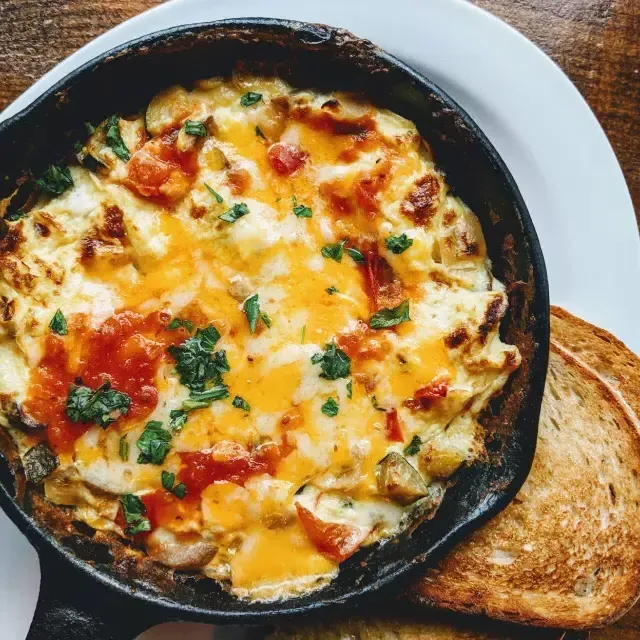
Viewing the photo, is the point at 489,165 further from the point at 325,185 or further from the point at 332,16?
the point at 332,16

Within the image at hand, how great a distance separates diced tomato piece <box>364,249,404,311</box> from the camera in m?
2.89

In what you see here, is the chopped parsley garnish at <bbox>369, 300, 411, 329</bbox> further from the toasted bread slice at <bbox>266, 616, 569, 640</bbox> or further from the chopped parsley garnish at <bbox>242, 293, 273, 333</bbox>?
the toasted bread slice at <bbox>266, 616, 569, 640</bbox>

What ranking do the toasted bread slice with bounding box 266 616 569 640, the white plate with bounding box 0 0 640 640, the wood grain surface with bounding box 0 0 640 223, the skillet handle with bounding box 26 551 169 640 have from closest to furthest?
the skillet handle with bounding box 26 551 169 640 → the white plate with bounding box 0 0 640 640 → the toasted bread slice with bounding box 266 616 569 640 → the wood grain surface with bounding box 0 0 640 223

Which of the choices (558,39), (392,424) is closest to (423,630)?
(392,424)

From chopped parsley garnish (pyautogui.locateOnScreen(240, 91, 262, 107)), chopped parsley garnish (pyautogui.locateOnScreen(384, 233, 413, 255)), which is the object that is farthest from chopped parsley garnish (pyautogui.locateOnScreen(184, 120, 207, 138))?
chopped parsley garnish (pyautogui.locateOnScreen(384, 233, 413, 255))

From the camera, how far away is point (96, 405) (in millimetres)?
2824

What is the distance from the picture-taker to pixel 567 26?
3.63 m

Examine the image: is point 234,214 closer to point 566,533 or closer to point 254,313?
point 254,313

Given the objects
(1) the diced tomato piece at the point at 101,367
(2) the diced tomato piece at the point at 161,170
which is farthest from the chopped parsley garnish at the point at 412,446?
(2) the diced tomato piece at the point at 161,170

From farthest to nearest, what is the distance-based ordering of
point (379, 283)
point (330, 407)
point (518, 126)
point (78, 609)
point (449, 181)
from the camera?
point (518, 126) < point (449, 181) < point (379, 283) < point (330, 407) < point (78, 609)

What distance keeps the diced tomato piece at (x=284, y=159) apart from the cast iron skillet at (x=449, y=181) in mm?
306

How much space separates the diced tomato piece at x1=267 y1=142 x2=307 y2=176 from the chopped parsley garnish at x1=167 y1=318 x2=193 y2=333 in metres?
0.66

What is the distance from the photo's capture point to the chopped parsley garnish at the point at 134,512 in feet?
9.27

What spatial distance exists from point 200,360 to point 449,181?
120 cm
